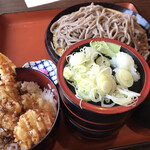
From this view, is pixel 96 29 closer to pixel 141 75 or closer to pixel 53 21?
pixel 53 21

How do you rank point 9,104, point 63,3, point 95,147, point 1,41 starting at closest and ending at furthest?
point 9,104, point 95,147, point 1,41, point 63,3

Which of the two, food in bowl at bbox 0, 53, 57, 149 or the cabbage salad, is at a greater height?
the cabbage salad

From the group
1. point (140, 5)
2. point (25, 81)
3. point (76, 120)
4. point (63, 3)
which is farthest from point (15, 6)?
point (76, 120)

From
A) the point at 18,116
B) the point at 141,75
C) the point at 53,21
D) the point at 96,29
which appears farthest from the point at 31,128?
the point at 53,21

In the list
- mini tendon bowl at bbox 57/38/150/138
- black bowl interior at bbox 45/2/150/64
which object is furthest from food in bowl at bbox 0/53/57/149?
black bowl interior at bbox 45/2/150/64

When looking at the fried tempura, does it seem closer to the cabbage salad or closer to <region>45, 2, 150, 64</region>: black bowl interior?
the cabbage salad

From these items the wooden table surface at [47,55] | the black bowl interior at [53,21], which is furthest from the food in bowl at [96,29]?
the wooden table surface at [47,55]

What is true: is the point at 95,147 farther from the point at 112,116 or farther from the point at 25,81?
the point at 25,81

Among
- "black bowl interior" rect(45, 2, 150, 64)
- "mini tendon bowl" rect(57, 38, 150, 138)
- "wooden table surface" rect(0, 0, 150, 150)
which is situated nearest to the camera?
"mini tendon bowl" rect(57, 38, 150, 138)
